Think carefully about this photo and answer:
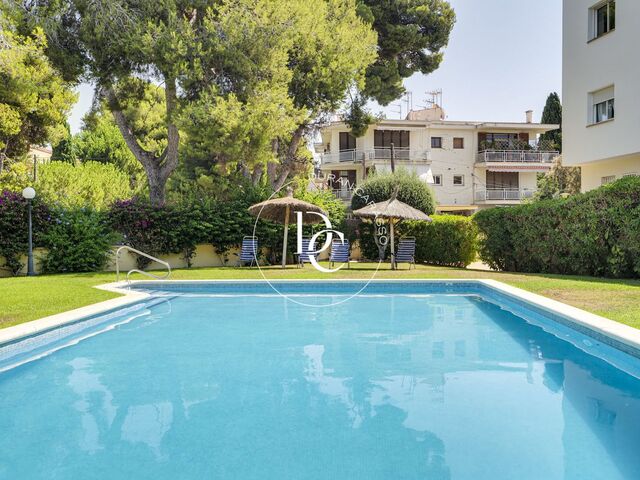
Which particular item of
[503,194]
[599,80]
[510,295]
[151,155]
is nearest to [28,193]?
[151,155]

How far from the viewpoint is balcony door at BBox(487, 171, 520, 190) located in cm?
4316

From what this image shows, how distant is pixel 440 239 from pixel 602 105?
6748 mm

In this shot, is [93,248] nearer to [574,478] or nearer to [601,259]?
[601,259]

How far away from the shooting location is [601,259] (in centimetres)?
1347

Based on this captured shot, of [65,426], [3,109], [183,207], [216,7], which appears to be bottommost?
[65,426]

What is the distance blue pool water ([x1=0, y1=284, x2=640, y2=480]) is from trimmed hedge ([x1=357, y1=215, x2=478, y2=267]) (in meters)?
10.2

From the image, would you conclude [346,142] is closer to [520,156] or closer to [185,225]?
[520,156]

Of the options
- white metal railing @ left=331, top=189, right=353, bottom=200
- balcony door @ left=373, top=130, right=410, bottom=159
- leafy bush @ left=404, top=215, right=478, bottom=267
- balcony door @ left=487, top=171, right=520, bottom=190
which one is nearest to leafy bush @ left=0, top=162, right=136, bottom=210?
leafy bush @ left=404, top=215, right=478, bottom=267

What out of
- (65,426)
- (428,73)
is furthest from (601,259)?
(428,73)

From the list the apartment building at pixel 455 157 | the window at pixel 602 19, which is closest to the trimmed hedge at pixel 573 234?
the window at pixel 602 19

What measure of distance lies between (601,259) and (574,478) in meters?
11.2

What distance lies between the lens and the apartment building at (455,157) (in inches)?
1607

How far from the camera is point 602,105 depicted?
56.5 feet

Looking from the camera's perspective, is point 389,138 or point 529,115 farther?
point 529,115
